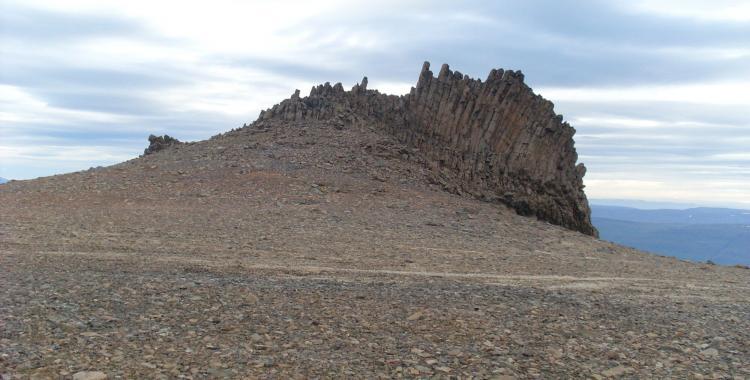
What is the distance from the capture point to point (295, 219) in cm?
1855

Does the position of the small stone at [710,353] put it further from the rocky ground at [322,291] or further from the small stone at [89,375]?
the small stone at [89,375]

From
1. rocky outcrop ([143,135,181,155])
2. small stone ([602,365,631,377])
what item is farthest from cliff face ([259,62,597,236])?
small stone ([602,365,631,377])

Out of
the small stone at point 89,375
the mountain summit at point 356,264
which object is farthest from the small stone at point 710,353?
the small stone at point 89,375

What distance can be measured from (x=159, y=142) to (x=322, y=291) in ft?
80.6

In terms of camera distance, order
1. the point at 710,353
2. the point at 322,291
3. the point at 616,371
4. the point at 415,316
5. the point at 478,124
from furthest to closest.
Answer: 1. the point at 478,124
2. the point at 322,291
3. the point at 415,316
4. the point at 710,353
5. the point at 616,371

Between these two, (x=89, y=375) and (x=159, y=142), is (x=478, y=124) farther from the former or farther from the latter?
(x=89, y=375)

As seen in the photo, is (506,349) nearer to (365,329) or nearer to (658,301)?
(365,329)

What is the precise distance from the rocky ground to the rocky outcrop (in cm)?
869

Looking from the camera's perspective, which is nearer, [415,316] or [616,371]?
[616,371]

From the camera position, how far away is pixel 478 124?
29.9 m

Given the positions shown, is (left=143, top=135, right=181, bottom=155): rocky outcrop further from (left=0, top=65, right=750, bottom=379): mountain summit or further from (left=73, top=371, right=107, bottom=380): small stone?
(left=73, top=371, right=107, bottom=380): small stone

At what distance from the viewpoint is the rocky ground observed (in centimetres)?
649

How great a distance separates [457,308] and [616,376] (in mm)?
2465

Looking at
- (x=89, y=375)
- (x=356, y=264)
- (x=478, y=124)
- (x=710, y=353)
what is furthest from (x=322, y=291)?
(x=478, y=124)
